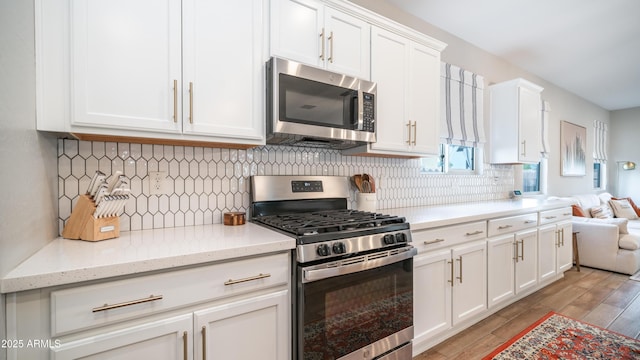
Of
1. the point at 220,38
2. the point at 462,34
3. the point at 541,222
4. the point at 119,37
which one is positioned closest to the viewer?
the point at 119,37

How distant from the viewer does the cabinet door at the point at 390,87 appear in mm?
2125

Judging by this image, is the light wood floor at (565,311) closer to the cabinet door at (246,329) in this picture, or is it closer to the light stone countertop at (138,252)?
the cabinet door at (246,329)

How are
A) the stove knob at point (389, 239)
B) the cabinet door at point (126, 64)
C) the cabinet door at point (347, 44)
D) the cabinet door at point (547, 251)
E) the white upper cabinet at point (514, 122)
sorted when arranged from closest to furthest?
the cabinet door at point (126, 64) < the stove knob at point (389, 239) < the cabinet door at point (347, 44) < the cabinet door at point (547, 251) < the white upper cabinet at point (514, 122)

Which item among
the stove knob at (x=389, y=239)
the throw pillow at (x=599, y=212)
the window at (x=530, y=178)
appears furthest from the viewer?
the throw pillow at (x=599, y=212)

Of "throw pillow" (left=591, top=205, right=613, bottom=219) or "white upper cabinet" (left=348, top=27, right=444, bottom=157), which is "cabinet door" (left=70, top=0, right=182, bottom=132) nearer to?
"white upper cabinet" (left=348, top=27, right=444, bottom=157)

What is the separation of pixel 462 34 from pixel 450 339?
3035mm

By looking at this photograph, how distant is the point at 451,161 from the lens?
3334mm

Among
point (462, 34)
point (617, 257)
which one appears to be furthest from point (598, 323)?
point (462, 34)

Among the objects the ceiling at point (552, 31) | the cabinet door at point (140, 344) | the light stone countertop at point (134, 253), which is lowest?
the cabinet door at point (140, 344)

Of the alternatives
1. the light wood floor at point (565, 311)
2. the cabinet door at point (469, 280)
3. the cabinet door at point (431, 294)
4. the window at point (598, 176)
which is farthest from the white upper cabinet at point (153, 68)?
the window at point (598, 176)

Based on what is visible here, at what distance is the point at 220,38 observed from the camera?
1.52m

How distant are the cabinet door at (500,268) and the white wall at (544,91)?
144cm

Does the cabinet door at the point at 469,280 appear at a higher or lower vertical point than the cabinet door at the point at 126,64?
lower

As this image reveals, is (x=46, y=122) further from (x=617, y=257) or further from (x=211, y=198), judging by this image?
(x=617, y=257)
